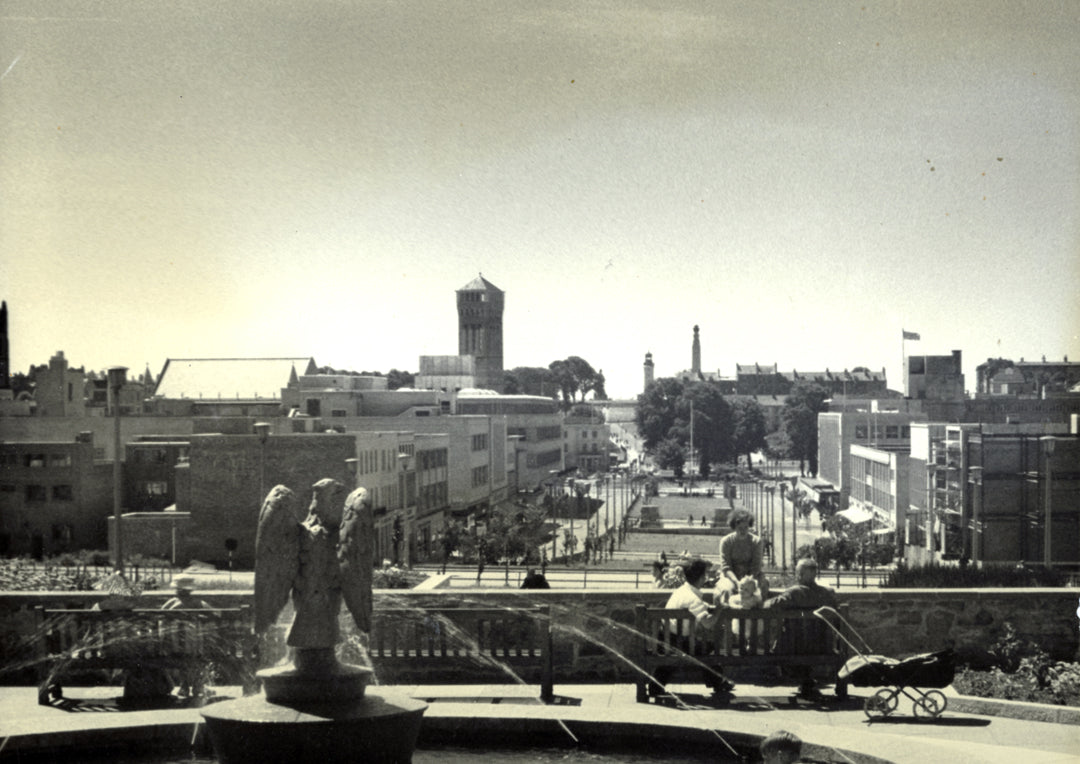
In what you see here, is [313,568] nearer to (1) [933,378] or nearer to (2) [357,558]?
(2) [357,558]

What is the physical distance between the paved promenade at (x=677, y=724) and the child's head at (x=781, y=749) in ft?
8.98

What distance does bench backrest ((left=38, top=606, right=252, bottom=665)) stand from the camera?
1230 centimetres

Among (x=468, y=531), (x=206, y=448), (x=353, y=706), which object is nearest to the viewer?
(x=353, y=706)

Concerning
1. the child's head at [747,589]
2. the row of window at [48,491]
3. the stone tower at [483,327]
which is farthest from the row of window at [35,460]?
the stone tower at [483,327]

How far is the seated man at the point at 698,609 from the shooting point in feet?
38.4

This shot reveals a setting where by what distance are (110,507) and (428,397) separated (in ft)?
135

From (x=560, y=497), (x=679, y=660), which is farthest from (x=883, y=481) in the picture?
(x=679, y=660)

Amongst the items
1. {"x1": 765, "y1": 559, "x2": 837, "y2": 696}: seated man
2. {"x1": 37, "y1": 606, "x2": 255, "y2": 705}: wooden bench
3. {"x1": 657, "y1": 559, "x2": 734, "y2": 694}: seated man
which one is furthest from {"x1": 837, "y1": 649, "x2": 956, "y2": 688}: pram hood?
{"x1": 37, "y1": 606, "x2": 255, "y2": 705}: wooden bench

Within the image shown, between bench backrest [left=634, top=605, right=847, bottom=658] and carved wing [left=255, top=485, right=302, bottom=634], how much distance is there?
3.84 metres

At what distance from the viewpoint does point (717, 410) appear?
14800cm

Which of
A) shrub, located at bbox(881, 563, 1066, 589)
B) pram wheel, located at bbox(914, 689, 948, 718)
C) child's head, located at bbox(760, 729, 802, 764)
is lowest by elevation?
shrub, located at bbox(881, 563, 1066, 589)

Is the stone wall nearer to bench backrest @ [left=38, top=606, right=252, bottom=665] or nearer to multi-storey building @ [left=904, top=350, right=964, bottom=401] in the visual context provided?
bench backrest @ [left=38, top=606, right=252, bottom=665]

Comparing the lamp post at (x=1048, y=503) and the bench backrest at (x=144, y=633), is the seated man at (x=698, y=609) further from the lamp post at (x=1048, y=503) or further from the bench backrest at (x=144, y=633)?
the lamp post at (x=1048, y=503)

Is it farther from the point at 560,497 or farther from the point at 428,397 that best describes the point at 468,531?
the point at 560,497
